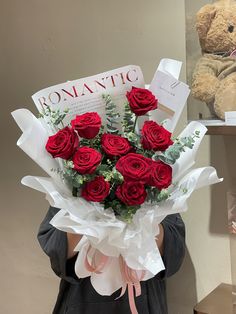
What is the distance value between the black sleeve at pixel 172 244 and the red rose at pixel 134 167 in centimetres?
36

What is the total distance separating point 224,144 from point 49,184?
23.1 inches

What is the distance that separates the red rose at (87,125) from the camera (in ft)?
3.15

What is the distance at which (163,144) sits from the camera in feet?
3.14

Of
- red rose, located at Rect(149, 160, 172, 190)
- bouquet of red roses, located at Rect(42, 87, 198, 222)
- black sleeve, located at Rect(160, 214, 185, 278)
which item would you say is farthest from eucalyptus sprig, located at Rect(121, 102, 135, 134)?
black sleeve, located at Rect(160, 214, 185, 278)

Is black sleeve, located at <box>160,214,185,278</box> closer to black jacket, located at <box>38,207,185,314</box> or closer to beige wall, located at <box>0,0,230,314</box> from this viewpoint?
black jacket, located at <box>38,207,185,314</box>

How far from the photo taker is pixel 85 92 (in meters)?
1.07

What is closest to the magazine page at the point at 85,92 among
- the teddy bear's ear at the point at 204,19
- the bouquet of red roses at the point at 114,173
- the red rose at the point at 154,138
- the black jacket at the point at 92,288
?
the bouquet of red roses at the point at 114,173

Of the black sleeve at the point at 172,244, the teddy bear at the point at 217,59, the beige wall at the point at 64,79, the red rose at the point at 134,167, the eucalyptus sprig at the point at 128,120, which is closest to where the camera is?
the red rose at the point at 134,167

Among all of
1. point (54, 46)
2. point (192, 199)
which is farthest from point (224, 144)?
point (54, 46)

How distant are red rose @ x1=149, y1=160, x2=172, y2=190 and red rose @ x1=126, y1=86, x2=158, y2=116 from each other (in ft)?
0.37

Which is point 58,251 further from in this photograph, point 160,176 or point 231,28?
point 231,28

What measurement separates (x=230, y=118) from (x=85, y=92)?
347 millimetres

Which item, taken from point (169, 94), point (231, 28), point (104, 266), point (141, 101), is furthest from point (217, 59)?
point (104, 266)

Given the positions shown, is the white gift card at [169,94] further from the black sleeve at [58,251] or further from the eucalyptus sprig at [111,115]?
the black sleeve at [58,251]
